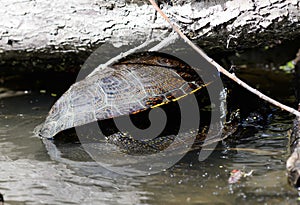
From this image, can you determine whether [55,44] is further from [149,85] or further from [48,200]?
[48,200]

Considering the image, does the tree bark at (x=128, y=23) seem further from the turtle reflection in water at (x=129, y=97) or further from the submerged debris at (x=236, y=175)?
the submerged debris at (x=236, y=175)

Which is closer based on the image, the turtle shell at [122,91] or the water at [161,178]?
the water at [161,178]

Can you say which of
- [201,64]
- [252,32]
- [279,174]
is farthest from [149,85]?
[279,174]

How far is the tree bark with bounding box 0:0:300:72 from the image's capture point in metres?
3.77

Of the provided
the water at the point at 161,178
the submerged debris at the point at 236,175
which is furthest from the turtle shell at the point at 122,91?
the submerged debris at the point at 236,175

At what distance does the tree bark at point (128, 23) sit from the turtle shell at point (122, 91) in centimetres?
29

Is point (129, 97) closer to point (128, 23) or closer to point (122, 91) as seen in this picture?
point (122, 91)

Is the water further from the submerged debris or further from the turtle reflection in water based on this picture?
the turtle reflection in water

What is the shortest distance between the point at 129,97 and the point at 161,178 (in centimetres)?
86

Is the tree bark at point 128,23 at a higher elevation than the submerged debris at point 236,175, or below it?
higher

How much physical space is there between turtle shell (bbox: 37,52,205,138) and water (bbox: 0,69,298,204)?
27 cm

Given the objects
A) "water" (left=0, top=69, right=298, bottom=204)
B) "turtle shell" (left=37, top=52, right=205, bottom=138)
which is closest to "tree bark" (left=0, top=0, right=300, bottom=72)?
"turtle shell" (left=37, top=52, right=205, bottom=138)

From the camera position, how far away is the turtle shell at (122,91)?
3600mm

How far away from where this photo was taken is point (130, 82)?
3.77 meters
